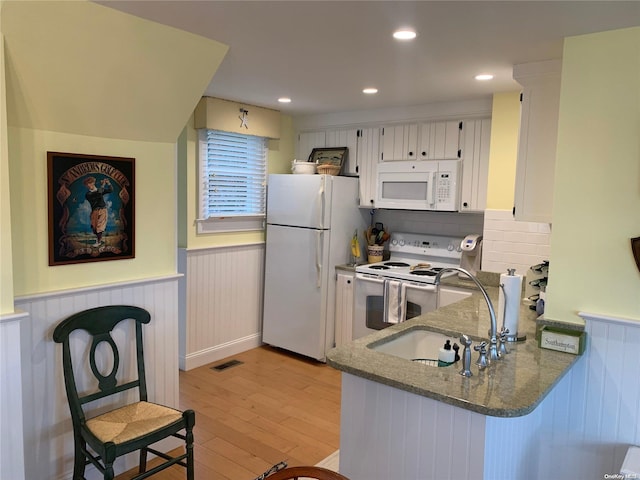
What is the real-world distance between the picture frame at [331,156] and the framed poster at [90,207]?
7.61ft

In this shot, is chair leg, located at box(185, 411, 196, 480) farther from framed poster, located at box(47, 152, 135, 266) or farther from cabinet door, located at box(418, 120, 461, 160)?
cabinet door, located at box(418, 120, 461, 160)

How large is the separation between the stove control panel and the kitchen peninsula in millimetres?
2022

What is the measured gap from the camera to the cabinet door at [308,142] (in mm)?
4840

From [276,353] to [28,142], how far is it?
3.04m

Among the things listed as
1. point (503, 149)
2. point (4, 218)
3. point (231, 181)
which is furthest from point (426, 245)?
point (4, 218)

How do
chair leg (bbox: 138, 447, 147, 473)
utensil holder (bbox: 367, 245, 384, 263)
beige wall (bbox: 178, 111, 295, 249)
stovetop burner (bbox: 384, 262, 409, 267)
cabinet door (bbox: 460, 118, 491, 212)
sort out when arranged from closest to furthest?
chair leg (bbox: 138, 447, 147, 473), cabinet door (bbox: 460, 118, 491, 212), beige wall (bbox: 178, 111, 295, 249), stovetop burner (bbox: 384, 262, 409, 267), utensil holder (bbox: 367, 245, 384, 263)

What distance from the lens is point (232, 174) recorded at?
174 inches

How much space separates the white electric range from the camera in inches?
154

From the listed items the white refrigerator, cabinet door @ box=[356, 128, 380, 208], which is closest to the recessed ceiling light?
the white refrigerator

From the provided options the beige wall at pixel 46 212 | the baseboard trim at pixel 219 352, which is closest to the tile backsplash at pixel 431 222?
the baseboard trim at pixel 219 352

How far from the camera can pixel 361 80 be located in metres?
3.26

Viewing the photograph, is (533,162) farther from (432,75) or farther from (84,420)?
(84,420)

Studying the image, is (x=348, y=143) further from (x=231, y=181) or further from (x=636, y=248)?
(x=636, y=248)

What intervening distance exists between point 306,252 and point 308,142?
1240 mm
